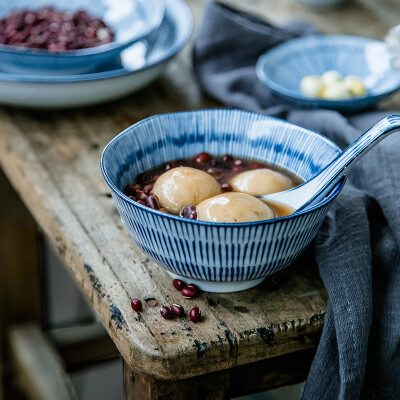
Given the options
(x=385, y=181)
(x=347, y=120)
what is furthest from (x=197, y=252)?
(x=347, y=120)

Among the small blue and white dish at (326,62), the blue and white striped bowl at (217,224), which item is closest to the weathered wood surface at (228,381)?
the blue and white striped bowl at (217,224)

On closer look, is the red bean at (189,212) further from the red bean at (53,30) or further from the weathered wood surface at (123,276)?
the red bean at (53,30)

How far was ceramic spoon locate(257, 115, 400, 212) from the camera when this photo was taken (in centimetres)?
70

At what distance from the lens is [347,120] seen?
1074 mm

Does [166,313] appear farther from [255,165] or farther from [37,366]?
[37,366]

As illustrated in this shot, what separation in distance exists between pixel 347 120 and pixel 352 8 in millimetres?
684

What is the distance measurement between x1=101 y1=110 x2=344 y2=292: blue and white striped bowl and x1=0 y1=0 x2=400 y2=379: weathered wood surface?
4 centimetres

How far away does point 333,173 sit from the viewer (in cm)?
71

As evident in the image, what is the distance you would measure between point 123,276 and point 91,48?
1.67 ft

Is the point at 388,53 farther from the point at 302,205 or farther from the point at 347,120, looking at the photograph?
the point at 302,205

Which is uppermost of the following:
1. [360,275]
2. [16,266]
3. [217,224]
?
[217,224]

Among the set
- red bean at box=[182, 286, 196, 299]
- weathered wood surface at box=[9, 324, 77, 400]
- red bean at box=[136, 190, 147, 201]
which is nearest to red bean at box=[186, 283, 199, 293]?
red bean at box=[182, 286, 196, 299]

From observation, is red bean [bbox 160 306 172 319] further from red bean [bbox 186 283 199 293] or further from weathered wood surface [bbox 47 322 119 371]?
weathered wood surface [bbox 47 322 119 371]

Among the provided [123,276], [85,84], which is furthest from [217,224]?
[85,84]
